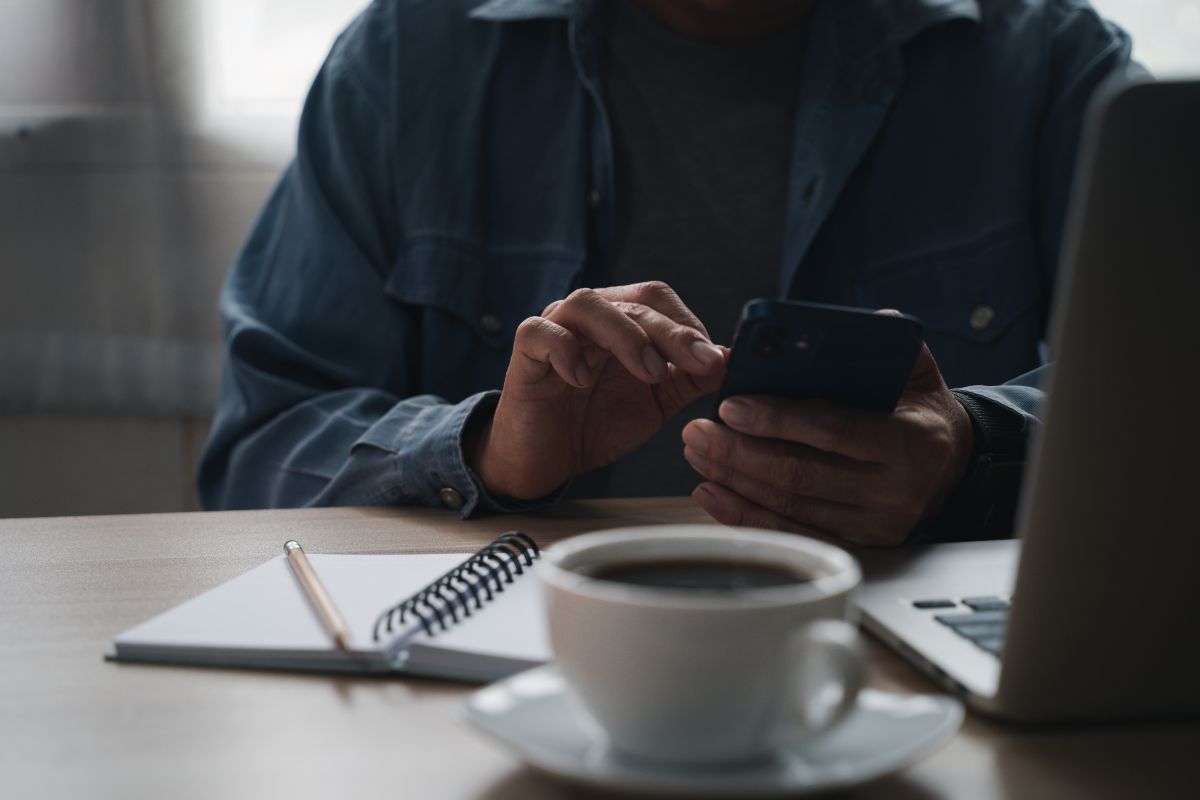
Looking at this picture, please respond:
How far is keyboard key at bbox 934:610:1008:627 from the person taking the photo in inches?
21.2

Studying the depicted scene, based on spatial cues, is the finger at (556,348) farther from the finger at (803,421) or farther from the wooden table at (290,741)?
the wooden table at (290,741)

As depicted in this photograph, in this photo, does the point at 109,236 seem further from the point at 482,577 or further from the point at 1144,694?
the point at 1144,694

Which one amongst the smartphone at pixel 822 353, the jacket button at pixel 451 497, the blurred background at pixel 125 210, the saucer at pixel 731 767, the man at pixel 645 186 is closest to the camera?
the saucer at pixel 731 767

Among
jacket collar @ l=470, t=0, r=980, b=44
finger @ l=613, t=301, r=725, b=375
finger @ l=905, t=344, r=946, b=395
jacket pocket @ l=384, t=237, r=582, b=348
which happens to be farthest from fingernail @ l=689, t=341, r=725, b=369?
jacket collar @ l=470, t=0, r=980, b=44

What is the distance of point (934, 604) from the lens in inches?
22.8

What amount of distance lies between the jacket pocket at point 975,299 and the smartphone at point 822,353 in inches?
21.5

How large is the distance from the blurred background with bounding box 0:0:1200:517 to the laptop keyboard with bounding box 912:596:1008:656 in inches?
54.6

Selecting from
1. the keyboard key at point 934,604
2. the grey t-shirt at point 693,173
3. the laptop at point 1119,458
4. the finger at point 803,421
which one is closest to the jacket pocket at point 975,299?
the grey t-shirt at point 693,173

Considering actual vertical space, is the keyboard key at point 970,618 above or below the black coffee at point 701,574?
below

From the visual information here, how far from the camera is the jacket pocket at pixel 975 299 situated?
1.25m

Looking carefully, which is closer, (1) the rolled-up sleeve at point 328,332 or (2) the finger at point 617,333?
(2) the finger at point 617,333

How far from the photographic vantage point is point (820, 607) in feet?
1.23

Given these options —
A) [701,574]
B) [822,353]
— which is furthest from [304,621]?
[822,353]

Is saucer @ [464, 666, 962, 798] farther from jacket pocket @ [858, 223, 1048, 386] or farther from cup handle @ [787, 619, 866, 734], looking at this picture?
jacket pocket @ [858, 223, 1048, 386]
